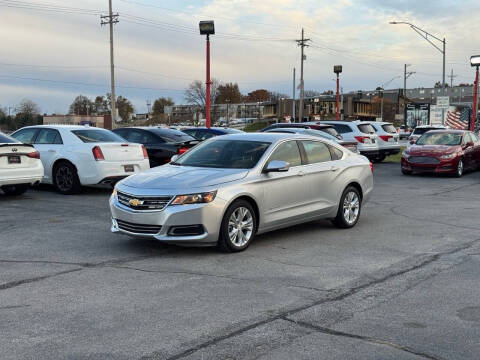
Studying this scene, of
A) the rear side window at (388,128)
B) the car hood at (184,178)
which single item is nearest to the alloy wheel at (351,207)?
the car hood at (184,178)

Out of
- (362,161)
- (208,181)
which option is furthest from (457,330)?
(362,161)

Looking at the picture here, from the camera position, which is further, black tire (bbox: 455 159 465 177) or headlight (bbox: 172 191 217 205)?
black tire (bbox: 455 159 465 177)

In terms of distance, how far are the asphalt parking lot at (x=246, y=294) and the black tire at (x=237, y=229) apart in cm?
15

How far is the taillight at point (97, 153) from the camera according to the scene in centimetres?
1268

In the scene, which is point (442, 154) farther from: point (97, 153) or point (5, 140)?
point (5, 140)

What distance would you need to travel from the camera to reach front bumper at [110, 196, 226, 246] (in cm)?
697

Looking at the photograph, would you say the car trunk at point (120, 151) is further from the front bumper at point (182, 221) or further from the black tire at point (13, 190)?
the front bumper at point (182, 221)

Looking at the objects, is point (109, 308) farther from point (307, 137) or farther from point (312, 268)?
point (307, 137)

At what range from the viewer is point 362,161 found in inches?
386

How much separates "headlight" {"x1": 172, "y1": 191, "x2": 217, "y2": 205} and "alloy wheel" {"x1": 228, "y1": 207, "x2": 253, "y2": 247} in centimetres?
42

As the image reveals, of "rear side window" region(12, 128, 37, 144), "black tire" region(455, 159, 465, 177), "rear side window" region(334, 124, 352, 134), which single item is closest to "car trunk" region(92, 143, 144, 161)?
"rear side window" region(12, 128, 37, 144)

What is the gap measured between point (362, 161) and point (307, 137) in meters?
1.37

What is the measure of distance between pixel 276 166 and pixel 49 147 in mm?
7512

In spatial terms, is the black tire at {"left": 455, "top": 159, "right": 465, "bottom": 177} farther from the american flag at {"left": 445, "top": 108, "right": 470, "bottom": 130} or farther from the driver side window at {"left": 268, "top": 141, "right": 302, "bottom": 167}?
the american flag at {"left": 445, "top": 108, "right": 470, "bottom": 130}
